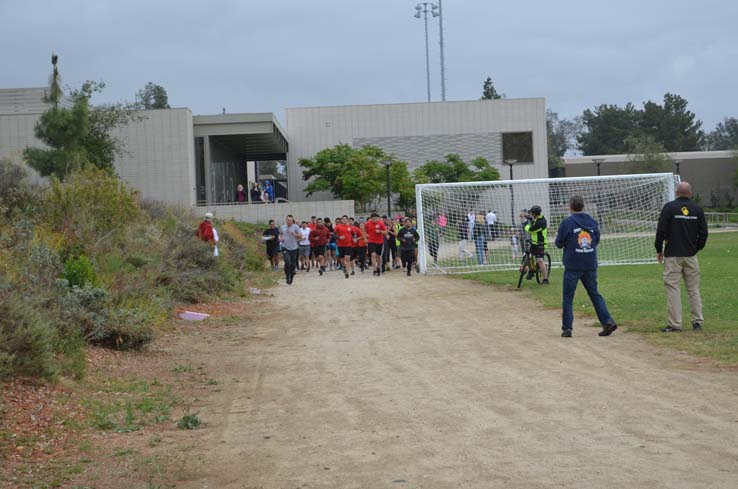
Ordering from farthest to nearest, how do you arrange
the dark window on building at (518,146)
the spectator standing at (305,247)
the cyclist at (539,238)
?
the dark window on building at (518,146) < the spectator standing at (305,247) < the cyclist at (539,238)

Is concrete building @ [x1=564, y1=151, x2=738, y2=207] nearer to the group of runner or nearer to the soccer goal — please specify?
the soccer goal

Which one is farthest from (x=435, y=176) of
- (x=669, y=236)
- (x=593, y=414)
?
(x=593, y=414)

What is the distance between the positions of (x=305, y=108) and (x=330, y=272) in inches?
1202

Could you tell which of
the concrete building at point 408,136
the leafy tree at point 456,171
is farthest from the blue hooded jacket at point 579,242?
the leafy tree at point 456,171

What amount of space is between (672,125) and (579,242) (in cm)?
10096

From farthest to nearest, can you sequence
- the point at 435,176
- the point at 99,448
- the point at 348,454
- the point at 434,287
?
the point at 435,176
the point at 434,287
the point at 99,448
the point at 348,454

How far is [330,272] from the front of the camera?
95.8 ft

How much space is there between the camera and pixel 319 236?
29.2 metres

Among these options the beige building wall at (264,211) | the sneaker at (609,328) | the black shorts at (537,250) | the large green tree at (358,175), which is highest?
the large green tree at (358,175)

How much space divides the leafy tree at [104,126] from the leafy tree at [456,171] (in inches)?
702

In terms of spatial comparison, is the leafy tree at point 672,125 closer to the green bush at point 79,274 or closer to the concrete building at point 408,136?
the concrete building at point 408,136

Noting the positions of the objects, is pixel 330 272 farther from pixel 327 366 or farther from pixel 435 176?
pixel 435 176

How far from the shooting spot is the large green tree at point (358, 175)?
50344 millimetres

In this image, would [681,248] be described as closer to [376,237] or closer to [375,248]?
[376,237]
